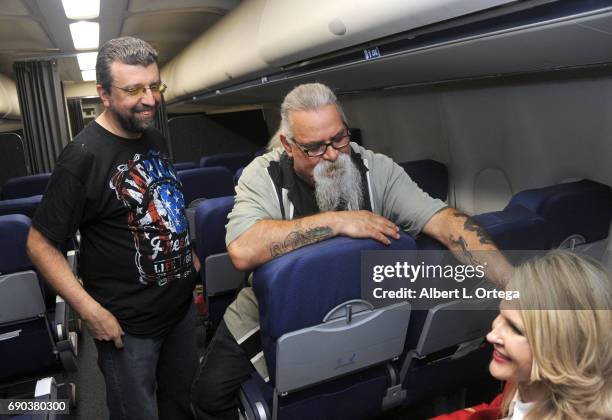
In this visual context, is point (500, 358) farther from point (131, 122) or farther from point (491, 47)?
point (131, 122)

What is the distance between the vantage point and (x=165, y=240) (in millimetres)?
1751

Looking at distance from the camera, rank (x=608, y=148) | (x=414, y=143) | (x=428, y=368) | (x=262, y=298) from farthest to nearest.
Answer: (x=414, y=143) < (x=608, y=148) < (x=428, y=368) < (x=262, y=298)

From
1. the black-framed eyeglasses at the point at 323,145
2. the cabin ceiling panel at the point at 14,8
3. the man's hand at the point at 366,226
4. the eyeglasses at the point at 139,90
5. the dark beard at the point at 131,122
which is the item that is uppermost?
the cabin ceiling panel at the point at 14,8

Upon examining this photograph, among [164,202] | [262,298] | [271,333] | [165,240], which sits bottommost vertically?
[271,333]

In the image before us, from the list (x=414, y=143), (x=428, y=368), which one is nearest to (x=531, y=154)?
(x=414, y=143)

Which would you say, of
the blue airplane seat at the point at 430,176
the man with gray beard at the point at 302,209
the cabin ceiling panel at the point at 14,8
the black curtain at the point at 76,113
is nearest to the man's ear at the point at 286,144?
the man with gray beard at the point at 302,209

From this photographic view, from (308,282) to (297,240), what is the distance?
0.33 meters

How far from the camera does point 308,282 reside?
1373 millimetres

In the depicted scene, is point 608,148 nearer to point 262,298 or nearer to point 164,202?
point 262,298

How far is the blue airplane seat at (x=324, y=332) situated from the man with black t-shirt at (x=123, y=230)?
0.47 m

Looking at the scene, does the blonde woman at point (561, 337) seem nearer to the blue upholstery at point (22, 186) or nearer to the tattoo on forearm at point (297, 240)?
the tattoo on forearm at point (297, 240)

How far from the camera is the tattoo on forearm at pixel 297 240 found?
5.50ft

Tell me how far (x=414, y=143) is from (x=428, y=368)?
2625 millimetres

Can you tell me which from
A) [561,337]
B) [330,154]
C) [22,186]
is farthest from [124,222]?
[22,186]
